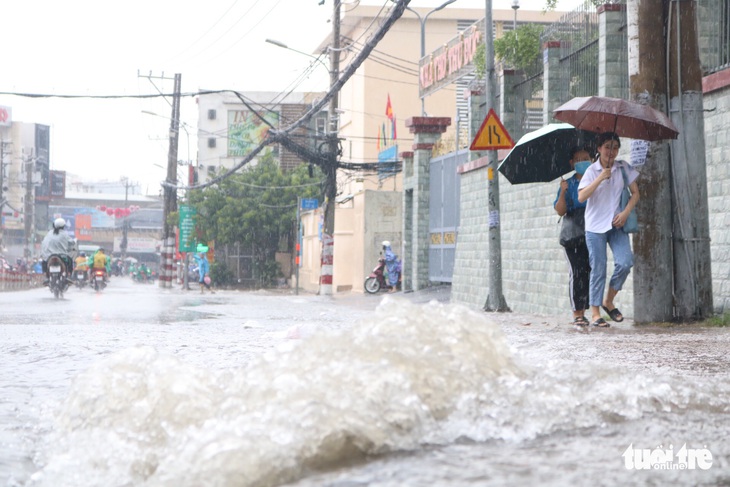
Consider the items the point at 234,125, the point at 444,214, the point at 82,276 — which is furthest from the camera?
the point at 234,125

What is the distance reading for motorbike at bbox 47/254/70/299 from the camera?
2170 centimetres

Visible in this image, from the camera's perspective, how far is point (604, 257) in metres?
8.39

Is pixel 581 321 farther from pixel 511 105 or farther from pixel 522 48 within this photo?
pixel 522 48

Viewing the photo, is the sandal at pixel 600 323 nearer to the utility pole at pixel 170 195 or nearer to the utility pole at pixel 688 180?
the utility pole at pixel 688 180

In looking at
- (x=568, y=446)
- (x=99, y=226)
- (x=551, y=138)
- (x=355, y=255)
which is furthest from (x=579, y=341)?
(x=99, y=226)

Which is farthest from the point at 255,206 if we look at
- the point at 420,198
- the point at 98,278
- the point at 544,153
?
the point at 544,153

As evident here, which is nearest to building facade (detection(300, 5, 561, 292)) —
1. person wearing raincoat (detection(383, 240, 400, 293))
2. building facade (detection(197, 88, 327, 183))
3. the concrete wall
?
person wearing raincoat (detection(383, 240, 400, 293))

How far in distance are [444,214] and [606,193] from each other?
1458cm

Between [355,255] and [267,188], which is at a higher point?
[267,188]

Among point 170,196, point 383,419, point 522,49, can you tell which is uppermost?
point 170,196

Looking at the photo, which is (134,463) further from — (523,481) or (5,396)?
(5,396)

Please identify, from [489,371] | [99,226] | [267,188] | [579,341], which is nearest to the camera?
[489,371]

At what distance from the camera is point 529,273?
14859mm

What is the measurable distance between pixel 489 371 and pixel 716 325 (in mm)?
5290
